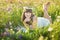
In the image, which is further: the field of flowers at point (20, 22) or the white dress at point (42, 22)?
the white dress at point (42, 22)

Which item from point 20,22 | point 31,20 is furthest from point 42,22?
point 20,22

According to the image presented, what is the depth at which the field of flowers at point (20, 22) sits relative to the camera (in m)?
3.05

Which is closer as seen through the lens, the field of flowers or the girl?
the field of flowers

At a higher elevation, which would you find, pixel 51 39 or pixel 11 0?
pixel 11 0

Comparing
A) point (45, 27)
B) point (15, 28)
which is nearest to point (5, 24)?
point (15, 28)

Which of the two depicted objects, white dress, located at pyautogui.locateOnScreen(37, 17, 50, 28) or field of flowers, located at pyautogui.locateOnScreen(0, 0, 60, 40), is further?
white dress, located at pyautogui.locateOnScreen(37, 17, 50, 28)

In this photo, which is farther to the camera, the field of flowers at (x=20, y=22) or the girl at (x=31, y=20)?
the girl at (x=31, y=20)

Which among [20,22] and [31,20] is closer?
[31,20]

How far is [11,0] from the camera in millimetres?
3609

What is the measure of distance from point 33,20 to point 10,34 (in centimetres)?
31

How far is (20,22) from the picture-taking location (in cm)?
336

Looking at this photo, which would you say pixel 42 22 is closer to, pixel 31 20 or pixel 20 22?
pixel 31 20

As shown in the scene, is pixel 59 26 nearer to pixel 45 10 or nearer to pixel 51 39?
pixel 51 39

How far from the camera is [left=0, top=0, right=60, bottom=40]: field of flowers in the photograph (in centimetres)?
305
